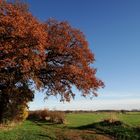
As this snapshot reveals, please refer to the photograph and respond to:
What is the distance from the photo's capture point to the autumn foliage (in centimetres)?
4619

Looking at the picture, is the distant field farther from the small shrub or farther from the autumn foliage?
the autumn foliage

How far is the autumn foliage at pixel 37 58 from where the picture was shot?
46.2 meters

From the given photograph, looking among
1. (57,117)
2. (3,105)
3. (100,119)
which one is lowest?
(100,119)

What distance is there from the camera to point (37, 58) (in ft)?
154

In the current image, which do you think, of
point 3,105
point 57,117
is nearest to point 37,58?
point 3,105

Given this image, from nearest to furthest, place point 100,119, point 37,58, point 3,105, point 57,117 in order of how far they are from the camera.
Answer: point 37,58 → point 3,105 → point 57,117 → point 100,119

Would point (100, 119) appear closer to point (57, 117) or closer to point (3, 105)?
point (57, 117)

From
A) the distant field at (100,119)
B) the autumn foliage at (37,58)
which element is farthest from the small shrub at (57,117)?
the autumn foliage at (37,58)

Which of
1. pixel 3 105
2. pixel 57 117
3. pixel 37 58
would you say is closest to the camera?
pixel 37 58

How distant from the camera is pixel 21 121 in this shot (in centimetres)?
6031

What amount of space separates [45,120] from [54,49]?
18.8 metres

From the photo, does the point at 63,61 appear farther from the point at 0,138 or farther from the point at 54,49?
the point at 0,138

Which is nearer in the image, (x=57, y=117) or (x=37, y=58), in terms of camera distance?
(x=37, y=58)

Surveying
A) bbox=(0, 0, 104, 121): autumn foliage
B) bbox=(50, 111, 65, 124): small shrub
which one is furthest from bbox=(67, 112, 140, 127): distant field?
bbox=(0, 0, 104, 121): autumn foliage
